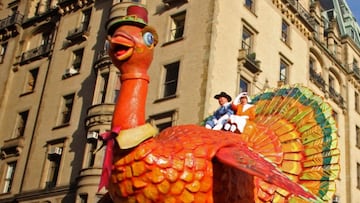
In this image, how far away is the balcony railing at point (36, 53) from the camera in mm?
32403

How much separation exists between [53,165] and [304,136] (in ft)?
68.7

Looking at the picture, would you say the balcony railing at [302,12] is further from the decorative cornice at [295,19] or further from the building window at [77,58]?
the building window at [77,58]

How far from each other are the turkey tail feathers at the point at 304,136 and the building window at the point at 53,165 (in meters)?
19.6

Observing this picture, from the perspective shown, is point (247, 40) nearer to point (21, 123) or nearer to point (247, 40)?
point (247, 40)

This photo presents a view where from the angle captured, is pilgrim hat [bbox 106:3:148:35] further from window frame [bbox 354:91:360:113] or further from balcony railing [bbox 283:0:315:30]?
window frame [bbox 354:91:360:113]

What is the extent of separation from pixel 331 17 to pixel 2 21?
2395 cm

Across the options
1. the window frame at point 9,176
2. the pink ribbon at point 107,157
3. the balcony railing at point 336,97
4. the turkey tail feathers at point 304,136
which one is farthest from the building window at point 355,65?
the pink ribbon at point 107,157

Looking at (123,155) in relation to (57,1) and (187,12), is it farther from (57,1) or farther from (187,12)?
(57,1)

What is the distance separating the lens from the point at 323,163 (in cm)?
816

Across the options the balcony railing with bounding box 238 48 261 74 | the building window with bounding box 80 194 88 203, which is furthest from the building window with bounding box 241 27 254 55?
the building window with bounding box 80 194 88 203

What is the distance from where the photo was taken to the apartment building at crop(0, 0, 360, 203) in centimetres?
2375

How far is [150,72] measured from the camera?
2497 cm

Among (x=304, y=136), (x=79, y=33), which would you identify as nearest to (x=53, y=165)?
(x=79, y=33)

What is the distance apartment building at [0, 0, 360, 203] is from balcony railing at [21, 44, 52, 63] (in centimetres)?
10
